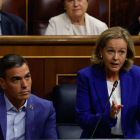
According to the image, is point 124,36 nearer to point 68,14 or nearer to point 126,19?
point 68,14

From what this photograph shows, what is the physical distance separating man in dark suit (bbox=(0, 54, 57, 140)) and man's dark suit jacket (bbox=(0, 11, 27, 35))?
52 centimetres

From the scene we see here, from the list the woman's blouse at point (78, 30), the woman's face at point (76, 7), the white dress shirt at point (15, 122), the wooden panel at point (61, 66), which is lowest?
the white dress shirt at point (15, 122)

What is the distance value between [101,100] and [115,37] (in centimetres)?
17

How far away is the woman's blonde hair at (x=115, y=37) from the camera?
30.5 inches

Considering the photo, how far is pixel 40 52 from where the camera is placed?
3.46 ft

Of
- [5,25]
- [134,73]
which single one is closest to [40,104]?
[134,73]

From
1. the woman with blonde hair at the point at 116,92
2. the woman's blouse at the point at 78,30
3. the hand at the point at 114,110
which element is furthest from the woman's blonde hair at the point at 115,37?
the woman's blouse at the point at 78,30

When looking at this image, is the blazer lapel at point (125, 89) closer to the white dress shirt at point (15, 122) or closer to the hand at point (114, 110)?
the hand at point (114, 110)

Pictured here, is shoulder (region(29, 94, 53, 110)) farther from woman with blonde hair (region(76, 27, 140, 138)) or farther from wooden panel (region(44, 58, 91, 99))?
wooden panel (region(44, 58, 91, 99))

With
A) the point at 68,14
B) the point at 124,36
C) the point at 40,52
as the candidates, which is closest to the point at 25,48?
the point at 40,52

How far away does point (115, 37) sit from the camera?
77cm

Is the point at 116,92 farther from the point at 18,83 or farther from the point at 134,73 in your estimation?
the point at 18,83

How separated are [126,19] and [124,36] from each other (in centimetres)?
84

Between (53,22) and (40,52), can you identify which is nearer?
(40,52)
